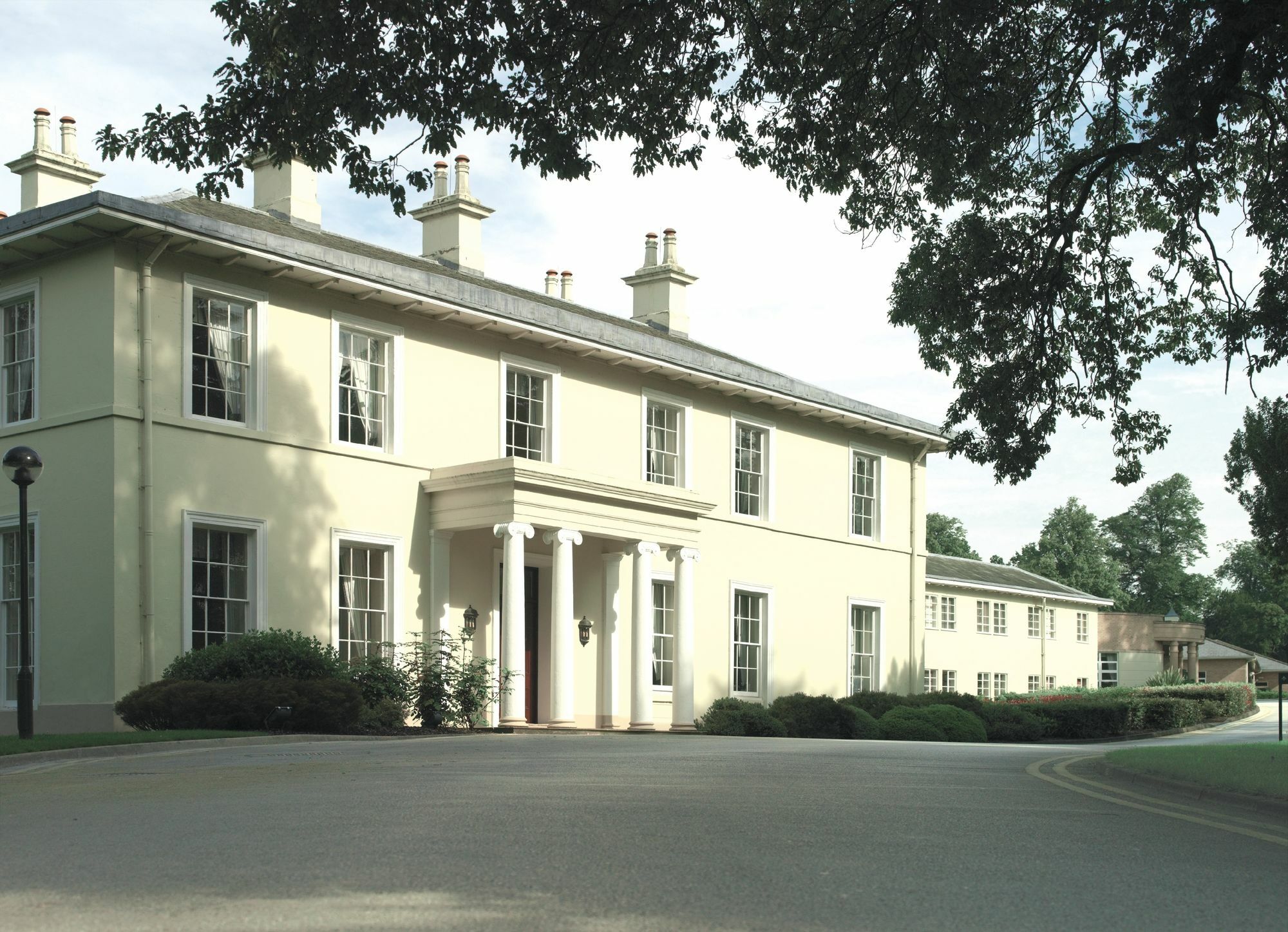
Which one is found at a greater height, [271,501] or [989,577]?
[271,501]

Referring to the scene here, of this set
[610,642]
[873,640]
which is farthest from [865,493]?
[610,642]

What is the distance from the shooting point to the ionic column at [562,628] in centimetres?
2370

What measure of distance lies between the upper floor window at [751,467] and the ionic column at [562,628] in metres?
7.06

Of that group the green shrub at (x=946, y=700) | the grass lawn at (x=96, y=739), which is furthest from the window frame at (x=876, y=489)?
the grass lawn at (x=96, y=739)

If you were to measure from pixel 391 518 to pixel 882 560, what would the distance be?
15.2 m

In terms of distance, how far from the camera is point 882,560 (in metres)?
34.8

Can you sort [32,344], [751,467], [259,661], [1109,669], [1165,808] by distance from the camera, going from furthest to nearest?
1. [1109,669]
2. [751,467]
3. [32,344]
4. [259,661]
5. [1165,808]

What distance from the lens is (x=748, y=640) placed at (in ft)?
99.7

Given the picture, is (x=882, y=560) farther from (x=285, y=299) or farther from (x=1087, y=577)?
(x=1087, y=577)

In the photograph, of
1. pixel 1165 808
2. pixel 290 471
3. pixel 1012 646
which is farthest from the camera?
pixel 1012 646

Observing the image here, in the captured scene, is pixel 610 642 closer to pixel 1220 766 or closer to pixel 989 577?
pixel 1220 766

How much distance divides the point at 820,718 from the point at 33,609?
1486 centimetres

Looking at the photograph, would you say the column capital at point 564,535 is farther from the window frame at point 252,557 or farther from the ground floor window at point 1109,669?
the ground floor window at point 1109,669

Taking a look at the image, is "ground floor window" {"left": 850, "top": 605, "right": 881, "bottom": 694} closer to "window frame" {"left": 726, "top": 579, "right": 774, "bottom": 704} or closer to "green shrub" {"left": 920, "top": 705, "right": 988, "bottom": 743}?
"green shrub" {"left": 920, "top": 705, "right": 988, "bottom": 743}
